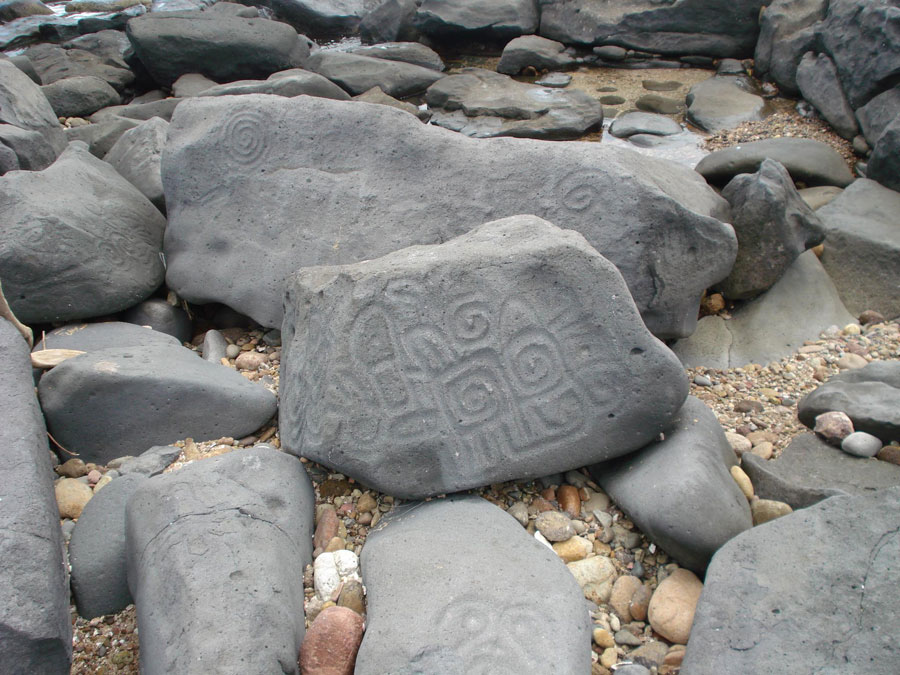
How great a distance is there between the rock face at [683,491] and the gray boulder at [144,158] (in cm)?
273

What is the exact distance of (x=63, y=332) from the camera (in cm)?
303

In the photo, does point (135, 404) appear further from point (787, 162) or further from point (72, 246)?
point (787, 162)

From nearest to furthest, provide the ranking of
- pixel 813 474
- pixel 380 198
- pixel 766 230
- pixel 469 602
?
1. pixel 469 602
2. pixel 813 474
3. pixel 380 198
4. pixel 766 230

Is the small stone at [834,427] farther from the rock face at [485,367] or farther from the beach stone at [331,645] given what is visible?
the beach stone at [331,645]

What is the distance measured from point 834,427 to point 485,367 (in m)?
1.19

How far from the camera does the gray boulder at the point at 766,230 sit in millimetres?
3270

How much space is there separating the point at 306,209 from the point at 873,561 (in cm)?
244

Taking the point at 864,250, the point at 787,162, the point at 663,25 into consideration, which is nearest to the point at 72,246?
the point at 864,250

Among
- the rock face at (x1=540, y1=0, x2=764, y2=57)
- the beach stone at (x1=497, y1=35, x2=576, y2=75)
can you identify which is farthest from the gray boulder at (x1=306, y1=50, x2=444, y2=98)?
the rock face at (x1=540, y1=0, x2=764, y2=57)

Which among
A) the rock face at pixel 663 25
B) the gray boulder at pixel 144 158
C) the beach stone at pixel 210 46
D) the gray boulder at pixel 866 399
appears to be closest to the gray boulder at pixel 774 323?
the gray boulder at pixel 866 399

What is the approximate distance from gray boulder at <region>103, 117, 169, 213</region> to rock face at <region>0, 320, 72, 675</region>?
193 cm

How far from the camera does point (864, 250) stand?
350 cm

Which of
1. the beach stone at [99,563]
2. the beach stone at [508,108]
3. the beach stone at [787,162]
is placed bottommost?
the beach stone at [508,108]

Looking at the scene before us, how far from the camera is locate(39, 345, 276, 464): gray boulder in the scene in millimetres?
2465
